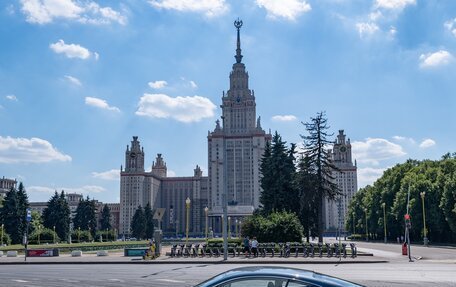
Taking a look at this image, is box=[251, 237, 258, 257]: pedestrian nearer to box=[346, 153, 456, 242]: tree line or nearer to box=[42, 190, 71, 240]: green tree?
box=[346, 153, 456, 242]: tree line

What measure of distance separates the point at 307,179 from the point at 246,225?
8.60m

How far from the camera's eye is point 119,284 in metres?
19.2

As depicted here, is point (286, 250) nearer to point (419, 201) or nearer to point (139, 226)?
point (419, 201)

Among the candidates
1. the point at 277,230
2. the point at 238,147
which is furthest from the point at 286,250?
the point at 238,147

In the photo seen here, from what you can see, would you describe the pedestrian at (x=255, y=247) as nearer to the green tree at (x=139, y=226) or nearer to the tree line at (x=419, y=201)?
the tree line at (x=419, y=201)

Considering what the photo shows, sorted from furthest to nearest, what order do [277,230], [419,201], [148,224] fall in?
[148,224], [419,201], [277,230]

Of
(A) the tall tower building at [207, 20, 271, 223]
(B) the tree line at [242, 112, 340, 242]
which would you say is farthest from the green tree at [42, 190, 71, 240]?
(A) the tall tower building at [207, 20, 271, 223]

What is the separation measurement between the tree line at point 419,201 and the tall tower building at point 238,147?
269 feet

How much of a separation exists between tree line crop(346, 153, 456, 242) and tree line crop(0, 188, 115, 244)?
57572 mm

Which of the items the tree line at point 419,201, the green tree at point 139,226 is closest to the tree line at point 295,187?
the tree line at point 419,201

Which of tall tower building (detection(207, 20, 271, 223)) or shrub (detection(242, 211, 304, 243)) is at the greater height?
tall tower building (detection(207, 20, 271, 223))

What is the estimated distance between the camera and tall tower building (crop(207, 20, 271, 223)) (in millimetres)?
179375

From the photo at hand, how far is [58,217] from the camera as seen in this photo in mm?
97375

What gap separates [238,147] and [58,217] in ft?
309
